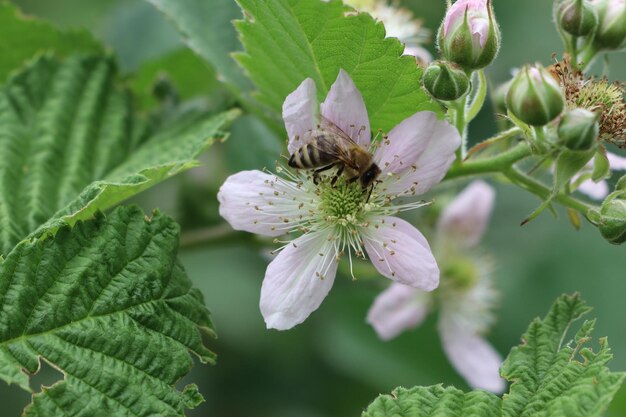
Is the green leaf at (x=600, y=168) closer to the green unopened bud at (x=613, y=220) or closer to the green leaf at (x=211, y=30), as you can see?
the green unopened bud at (x=613, y=220)

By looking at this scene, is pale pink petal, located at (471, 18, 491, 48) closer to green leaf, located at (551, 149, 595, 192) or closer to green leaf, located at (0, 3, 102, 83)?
green leaf, located at (551, 149, 595, 192)

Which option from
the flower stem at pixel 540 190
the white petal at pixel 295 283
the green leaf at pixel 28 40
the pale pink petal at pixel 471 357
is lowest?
the pale pink petal at pixel 471 357

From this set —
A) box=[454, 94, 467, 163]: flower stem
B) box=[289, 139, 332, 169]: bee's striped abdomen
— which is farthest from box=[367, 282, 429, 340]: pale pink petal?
box=[289, 139, 332, 169]: bee's striped abdomen

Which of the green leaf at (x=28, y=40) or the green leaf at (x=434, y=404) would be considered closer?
the green leaf at (x=434, y=404)

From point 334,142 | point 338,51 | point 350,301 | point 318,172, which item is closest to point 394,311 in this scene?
point 350,301

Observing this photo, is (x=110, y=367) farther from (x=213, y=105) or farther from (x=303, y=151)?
(x=213, y=105)

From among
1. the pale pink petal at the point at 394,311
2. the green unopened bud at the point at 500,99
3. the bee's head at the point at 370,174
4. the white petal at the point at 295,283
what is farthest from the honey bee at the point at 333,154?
the pale pink petal at the point at 394,311
